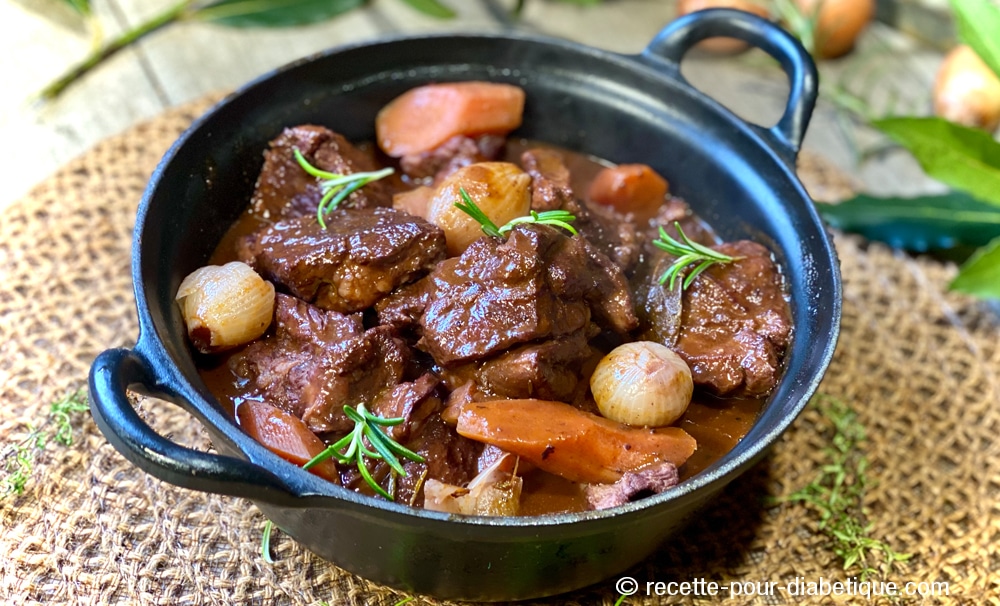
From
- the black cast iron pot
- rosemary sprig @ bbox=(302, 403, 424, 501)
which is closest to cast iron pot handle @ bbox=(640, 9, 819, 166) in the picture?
the black cast iron pot

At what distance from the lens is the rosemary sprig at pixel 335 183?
2.27 metres

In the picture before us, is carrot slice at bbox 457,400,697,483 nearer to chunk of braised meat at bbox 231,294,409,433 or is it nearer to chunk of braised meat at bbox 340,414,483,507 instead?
chunk of braised meat at bbox 340,414,483,507

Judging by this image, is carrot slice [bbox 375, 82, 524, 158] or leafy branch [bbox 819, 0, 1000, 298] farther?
leafy branch [bbox 819, 0, 1000, 298]

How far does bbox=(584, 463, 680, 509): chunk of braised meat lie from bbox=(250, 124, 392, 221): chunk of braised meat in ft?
3.50

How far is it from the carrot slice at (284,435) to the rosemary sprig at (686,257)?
1007 mm

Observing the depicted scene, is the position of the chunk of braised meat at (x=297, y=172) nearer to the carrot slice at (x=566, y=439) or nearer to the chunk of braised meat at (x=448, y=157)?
the chunk of braised meat at (x=448, y=157)

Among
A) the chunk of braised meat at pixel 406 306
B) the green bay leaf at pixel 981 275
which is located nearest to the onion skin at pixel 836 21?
the green bay leaf at pixel 981 275

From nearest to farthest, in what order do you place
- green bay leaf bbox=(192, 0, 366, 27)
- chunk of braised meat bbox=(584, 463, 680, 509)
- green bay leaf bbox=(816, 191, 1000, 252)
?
chunk of braised meat bbox=(584, 463, 680, 509) < green bay leaf bbox=(816, 191, 1000, 252) < green bay leaf bbox=(192, 0, 366, 27)

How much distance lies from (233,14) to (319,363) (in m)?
2.51

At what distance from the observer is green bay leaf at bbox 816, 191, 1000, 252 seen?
316 centimetres

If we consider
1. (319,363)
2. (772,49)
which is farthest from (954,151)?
(319,363)

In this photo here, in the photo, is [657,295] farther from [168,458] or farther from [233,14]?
[233,14]

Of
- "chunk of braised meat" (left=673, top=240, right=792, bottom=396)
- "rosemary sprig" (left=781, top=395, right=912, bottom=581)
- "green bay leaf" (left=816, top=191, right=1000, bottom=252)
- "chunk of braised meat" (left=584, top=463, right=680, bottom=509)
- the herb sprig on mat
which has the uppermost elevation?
"chunk of braised meat" (left=673, top=240, right=792, bottom=396)

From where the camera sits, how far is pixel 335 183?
228 centimetres
